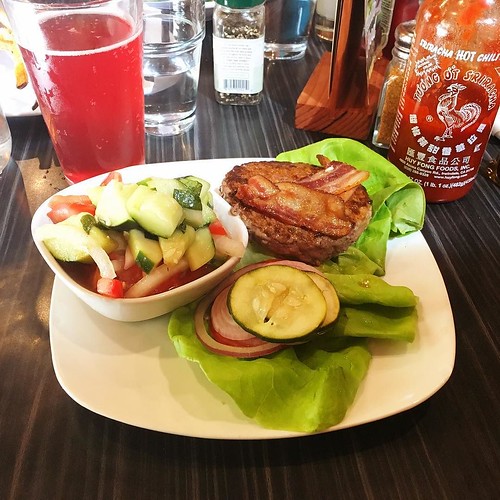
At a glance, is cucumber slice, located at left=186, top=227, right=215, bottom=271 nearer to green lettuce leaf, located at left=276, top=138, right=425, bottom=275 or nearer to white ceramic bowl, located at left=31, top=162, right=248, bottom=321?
white ceramic bowl, located at left=31, top=162, right=248, bottom=321

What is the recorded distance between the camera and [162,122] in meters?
1.71

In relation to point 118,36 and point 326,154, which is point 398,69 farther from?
point 118,36

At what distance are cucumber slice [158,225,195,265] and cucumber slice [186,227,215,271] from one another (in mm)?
17

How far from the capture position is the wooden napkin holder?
Answer: 58.1 inches

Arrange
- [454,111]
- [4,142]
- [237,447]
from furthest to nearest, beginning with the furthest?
[4,142]
[454,111]
[237,447]

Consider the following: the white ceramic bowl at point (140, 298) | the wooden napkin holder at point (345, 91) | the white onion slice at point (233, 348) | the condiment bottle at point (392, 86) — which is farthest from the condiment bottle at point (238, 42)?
the white onion slice at point (233, 348)

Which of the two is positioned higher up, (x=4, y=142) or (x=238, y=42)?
(x=238, y=42)

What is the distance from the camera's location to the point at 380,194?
128cm

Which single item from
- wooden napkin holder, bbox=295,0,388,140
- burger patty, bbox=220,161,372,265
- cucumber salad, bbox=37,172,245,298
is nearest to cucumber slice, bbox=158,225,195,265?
cucumber salad, bbox=37,172,245,298

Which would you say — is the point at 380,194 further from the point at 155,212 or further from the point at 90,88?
the point at 90,88

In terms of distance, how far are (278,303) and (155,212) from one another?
0.27 metres

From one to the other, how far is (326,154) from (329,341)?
613 mm

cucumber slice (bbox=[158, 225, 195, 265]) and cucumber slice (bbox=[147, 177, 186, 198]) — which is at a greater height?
cucumber slice (bbox=[147, 177, 186, 198])

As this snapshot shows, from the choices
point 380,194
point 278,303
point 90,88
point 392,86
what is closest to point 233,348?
point 278,303
